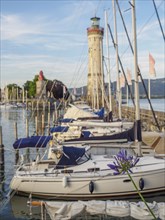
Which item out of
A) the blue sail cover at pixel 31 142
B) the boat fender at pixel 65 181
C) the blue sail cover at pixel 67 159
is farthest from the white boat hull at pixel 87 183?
the blue sail cover at pixel 31 142

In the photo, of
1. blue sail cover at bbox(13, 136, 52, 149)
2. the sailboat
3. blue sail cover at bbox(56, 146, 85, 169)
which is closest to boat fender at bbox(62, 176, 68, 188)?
the sailboat

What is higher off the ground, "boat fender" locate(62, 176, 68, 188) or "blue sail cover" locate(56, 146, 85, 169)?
"blue sail cover" locate(56, 146, 85, 169)

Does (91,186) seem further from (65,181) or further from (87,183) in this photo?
(65,181)

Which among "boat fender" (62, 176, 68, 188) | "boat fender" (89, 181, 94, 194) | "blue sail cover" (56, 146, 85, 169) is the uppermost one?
"blue sail cover" (56, 146, 85, 169)

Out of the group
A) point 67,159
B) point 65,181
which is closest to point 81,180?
point 65,181

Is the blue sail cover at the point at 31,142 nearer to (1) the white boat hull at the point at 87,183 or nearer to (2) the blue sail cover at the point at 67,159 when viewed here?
(1) the white boat hull at the point at 87,183

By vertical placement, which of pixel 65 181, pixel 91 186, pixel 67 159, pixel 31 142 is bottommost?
pixel 91 186

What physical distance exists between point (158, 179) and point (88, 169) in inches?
115

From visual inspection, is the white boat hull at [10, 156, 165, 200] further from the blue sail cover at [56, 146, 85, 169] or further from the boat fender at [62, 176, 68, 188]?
the blue sail cover at [56, 146, 85, 169]

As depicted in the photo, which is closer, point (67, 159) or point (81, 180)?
point (81, 180)

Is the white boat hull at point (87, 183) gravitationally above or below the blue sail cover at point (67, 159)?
below

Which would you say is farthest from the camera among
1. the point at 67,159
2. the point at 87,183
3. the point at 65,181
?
the point at 67,159

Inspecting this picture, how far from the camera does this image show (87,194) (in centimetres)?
1426

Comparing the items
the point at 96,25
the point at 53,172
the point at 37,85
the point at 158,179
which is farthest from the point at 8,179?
the point at 37,85
